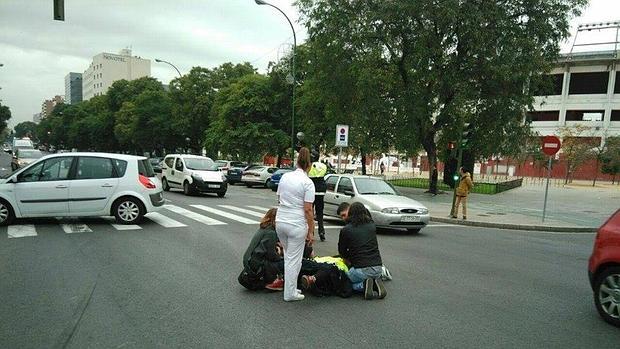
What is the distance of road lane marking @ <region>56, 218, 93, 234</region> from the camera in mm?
9891

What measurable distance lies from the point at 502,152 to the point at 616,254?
62.2 ft

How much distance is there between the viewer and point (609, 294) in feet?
16.8

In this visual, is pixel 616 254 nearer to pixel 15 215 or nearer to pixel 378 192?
pixel 378 192

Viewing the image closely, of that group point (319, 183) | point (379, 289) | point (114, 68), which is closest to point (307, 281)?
point (379, 289)

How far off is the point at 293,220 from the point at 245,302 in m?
1.17

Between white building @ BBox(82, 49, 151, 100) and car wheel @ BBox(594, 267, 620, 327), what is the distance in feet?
450

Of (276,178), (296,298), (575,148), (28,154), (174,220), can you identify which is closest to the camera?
(296,298)

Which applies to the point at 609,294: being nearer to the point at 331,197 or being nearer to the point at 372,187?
the point at 372,187

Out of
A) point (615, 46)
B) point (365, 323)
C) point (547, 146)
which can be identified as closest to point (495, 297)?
point (365, 323)

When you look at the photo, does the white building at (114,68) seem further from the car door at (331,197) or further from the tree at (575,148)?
the car door at (331,197)

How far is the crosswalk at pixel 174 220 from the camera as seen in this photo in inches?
393

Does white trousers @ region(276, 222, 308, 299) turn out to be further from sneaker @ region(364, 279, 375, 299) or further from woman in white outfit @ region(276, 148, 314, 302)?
sneaker @ region(364, 279, 375, 299)

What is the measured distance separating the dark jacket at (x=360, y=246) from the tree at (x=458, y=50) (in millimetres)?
15976

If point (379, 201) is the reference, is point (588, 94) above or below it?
above
